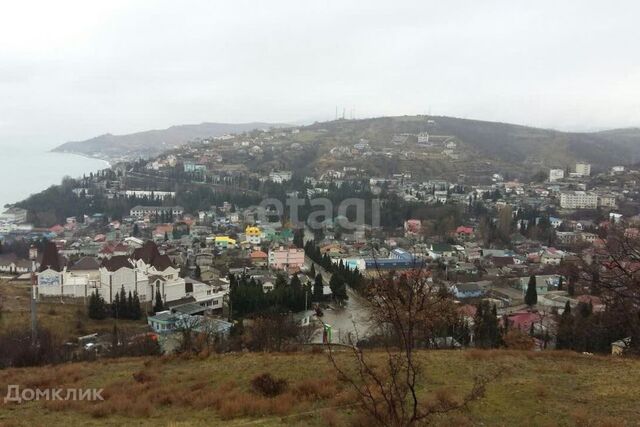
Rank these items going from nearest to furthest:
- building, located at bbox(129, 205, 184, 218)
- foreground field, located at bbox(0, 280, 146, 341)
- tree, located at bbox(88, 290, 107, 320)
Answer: foreground field, located at bbox(0, 280, 146, 341) → tree, located at bbox(88, 290, 107, 320) → building, located at bbox(129, 205, 184, 218)

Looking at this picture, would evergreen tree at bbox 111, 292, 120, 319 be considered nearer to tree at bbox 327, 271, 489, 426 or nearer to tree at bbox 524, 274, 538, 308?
tree at bbox 327, 271, 489, 426

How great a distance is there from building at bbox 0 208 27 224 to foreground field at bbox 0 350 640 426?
1269 inches

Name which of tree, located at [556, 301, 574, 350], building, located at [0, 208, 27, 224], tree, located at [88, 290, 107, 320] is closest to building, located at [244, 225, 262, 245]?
tree, located at [88, 290, 107, 320]

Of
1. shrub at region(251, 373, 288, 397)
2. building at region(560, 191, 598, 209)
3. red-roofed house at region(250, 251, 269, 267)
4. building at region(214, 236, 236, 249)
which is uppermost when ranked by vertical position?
shrub at region(251, 373, 288, 397)

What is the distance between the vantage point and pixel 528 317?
1507 centimetres

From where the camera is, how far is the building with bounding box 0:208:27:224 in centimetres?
3550

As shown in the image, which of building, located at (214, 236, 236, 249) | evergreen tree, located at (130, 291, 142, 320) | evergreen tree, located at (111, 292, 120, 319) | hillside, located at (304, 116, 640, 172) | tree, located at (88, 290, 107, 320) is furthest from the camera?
hillside, located at (304, 116, 640, 172)

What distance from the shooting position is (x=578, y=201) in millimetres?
39438

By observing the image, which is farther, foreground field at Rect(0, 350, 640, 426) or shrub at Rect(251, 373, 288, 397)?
shrub at Rect(251, 373, 288, 397)

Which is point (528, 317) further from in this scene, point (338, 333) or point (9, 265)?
point (9, 265)

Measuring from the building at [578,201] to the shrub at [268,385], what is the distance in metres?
38.1

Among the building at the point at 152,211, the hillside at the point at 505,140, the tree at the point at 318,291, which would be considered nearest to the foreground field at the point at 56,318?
the tree at the point at 318,291

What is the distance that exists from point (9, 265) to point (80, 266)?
5.53 meters

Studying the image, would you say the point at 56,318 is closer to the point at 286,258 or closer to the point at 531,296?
the point at 286,258
